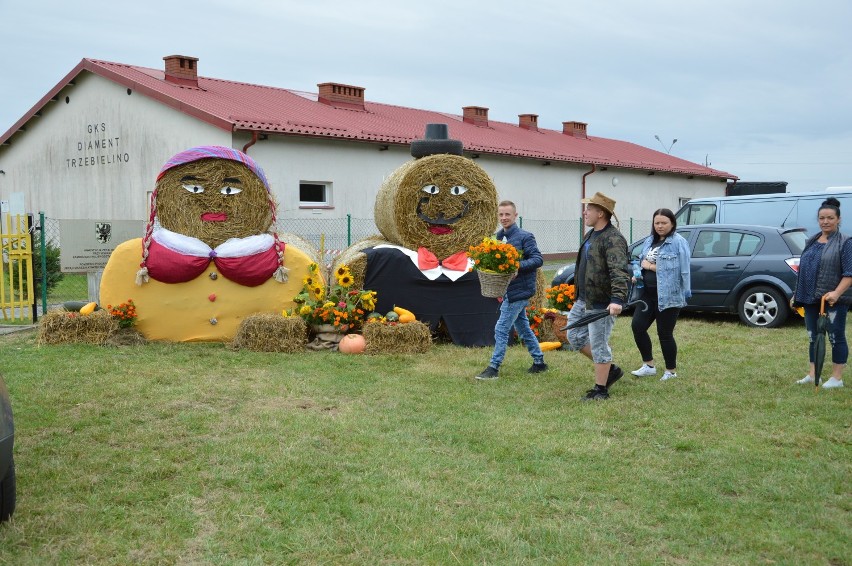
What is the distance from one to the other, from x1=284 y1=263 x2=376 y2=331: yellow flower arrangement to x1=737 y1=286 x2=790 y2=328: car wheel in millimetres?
5459

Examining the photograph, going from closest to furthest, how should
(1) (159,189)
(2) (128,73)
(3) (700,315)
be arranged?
(1) (159,189) → (3) (700,315) → (2) (128,73)

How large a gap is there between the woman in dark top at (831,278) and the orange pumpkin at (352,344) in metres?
4.55

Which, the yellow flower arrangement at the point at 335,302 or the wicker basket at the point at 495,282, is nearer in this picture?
the wicker basket at the point at 495,282

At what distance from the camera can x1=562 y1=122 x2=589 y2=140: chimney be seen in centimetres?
3266

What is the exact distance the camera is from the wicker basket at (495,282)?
7.46 meters

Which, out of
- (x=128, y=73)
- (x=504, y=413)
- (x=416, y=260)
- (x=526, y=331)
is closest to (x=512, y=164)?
(x=128, y=73)

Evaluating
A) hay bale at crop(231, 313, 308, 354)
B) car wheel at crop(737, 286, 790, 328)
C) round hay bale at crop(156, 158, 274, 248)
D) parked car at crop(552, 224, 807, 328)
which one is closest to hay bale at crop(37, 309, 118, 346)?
round hay bale at crop(156, 158, 274, 248)

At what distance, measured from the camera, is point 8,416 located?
12.8 ft

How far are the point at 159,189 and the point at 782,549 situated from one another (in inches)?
315

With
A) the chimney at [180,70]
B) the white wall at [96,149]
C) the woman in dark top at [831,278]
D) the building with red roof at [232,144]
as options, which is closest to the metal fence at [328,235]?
the building with red roof at [232,144]

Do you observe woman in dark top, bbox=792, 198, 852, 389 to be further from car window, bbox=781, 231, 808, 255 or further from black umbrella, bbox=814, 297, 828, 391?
car window, bbox=781, 231, 808, 255

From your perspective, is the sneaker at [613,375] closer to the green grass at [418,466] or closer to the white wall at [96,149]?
the green grass at [418,466]

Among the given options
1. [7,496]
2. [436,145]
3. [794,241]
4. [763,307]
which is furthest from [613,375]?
[794,241]

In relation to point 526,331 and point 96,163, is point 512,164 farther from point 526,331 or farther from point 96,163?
point 526,331
